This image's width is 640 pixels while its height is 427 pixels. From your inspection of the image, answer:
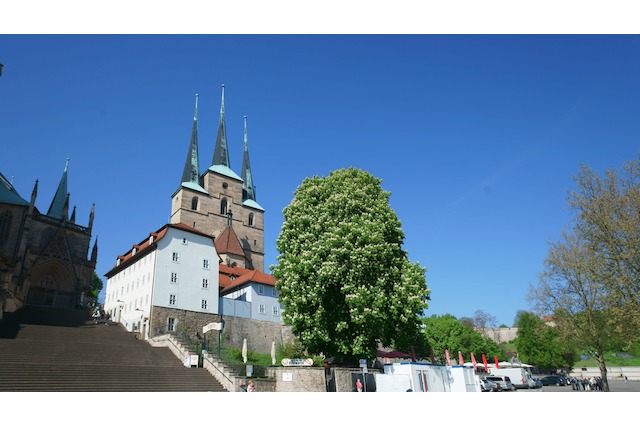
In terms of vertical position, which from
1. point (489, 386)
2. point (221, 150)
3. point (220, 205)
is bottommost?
point (489, 386)

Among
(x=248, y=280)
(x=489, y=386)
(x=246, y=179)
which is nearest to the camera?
(x=489, y=386)

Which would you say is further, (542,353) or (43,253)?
(542,353)

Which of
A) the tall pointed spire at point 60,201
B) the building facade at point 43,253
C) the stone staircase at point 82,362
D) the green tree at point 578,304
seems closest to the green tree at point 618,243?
the green tree at point 578,304

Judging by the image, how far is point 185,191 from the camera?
74.8 meters

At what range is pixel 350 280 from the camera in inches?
921

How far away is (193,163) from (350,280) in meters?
64.1

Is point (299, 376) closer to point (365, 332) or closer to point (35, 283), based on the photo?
point (365, 332)

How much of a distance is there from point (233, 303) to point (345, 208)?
68.5ft

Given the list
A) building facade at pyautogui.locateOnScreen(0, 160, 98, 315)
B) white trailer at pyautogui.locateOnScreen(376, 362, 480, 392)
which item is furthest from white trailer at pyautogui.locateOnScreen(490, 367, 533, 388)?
building facade at pyautogui.locateOnScreen(0, 160, 98, 315)

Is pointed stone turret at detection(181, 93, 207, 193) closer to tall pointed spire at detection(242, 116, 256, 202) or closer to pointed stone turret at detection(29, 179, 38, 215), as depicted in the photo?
tall pointed spire at detection(242, 116, 256, 202)

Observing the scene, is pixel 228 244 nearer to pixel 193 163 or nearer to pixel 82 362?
pixel 193 163

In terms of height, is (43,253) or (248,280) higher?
(43,253)

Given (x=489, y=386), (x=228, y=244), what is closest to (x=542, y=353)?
(x=489, y=386)

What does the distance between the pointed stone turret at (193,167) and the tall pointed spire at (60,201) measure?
18.0m
